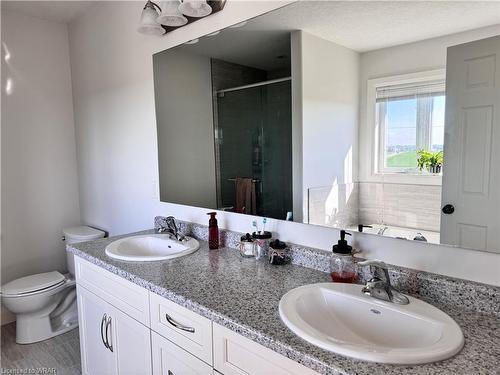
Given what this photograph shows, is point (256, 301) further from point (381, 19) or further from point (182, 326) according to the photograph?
point (381, 19)

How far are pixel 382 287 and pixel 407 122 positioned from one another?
0.56 meters

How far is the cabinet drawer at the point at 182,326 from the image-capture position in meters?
1.15

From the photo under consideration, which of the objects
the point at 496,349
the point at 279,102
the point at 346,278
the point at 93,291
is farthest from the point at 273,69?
the point at 93,291

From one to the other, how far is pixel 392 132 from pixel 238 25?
95 cm

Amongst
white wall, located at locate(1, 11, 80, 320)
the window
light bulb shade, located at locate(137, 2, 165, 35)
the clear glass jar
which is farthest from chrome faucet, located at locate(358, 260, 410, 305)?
white wall, located at locate(1, 11, 80, 320)

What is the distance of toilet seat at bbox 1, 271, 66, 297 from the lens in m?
2.43

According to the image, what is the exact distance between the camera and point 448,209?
112 cm

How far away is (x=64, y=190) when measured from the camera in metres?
3.14

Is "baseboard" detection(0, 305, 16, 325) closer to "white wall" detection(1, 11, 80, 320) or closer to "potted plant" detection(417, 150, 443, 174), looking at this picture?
"white wall" detection(1, 11, 80, 320)

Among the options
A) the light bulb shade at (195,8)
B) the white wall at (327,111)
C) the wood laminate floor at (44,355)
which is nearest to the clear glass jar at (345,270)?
the white wall at (327,111)

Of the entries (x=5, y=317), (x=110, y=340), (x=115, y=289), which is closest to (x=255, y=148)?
(x=115, y=289)

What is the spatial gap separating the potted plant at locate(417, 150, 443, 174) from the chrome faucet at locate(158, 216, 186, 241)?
4.16 feet

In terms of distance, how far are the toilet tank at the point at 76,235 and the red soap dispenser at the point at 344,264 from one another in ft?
7.10

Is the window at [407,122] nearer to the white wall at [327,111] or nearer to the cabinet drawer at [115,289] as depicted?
the white wall at [327,111]
